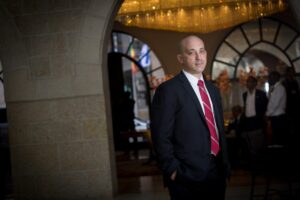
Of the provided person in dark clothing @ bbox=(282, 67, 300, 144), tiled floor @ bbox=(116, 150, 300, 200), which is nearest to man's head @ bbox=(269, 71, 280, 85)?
person in dark clothing @ bbox=(282, 67, 300, 144)

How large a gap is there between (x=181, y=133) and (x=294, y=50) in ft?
30.4

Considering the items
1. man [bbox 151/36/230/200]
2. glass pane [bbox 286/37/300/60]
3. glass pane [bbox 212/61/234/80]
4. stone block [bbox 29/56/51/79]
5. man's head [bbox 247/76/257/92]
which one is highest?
glass pane [bbox 286/37/300/60]

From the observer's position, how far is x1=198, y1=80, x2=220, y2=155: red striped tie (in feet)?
9.43

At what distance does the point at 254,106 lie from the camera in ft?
22.7

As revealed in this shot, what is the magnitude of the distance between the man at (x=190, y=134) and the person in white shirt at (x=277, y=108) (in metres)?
4.24

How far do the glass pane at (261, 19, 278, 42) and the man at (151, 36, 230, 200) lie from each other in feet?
29.7

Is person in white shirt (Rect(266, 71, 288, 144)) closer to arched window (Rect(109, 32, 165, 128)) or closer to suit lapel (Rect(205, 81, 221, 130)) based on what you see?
suit lapel (Rect(205, 81, 221, 130))

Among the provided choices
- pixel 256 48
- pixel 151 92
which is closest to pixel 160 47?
pixel 151 92

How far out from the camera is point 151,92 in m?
12.3

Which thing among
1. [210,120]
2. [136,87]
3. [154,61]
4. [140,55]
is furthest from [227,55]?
[210,120]

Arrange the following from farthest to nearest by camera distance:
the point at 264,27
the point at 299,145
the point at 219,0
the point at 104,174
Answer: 1. the point at 264,27
2. the point at 219,0
3. the point at 104,174
4. the point at 299,145

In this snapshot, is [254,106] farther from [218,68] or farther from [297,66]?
[297,66]

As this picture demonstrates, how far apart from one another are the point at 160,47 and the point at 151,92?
1.16 metres

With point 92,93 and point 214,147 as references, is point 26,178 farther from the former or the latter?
point 214,147
